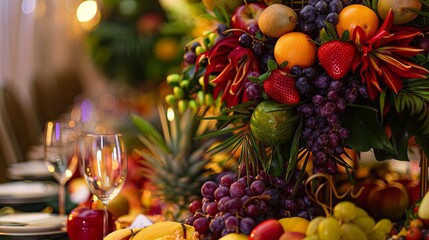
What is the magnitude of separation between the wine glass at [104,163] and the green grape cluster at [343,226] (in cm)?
51

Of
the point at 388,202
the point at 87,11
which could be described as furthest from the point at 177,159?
the point at 87,11

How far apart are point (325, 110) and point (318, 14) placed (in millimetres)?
168

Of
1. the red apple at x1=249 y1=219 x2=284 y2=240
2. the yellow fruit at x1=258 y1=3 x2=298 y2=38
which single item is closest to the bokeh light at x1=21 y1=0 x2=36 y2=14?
the yellow fruit at x1=258 y1=3 x2=298 y2=38

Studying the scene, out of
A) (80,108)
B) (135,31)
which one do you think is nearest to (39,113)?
(80,108)

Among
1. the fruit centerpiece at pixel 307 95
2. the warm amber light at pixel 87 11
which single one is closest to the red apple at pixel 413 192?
the fruit centerpiece at pixel 307 95

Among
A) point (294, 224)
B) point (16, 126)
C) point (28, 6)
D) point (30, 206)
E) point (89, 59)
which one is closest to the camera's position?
point (294, 224)

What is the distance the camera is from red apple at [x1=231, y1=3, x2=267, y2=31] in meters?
1.23

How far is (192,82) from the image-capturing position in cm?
143

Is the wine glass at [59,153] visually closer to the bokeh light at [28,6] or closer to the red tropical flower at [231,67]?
the red tropical flower at [231,67]

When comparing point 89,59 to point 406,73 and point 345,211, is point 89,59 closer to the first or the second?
point 406,73

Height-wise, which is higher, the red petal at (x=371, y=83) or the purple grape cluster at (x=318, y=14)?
the purple grape cluster at (x=318, y=14)

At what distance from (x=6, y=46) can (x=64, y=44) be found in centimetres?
137

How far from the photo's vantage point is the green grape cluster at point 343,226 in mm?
892

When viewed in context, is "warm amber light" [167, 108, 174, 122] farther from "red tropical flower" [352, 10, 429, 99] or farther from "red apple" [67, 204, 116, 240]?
"red tropical flower" [352, 10, 429, 99]
